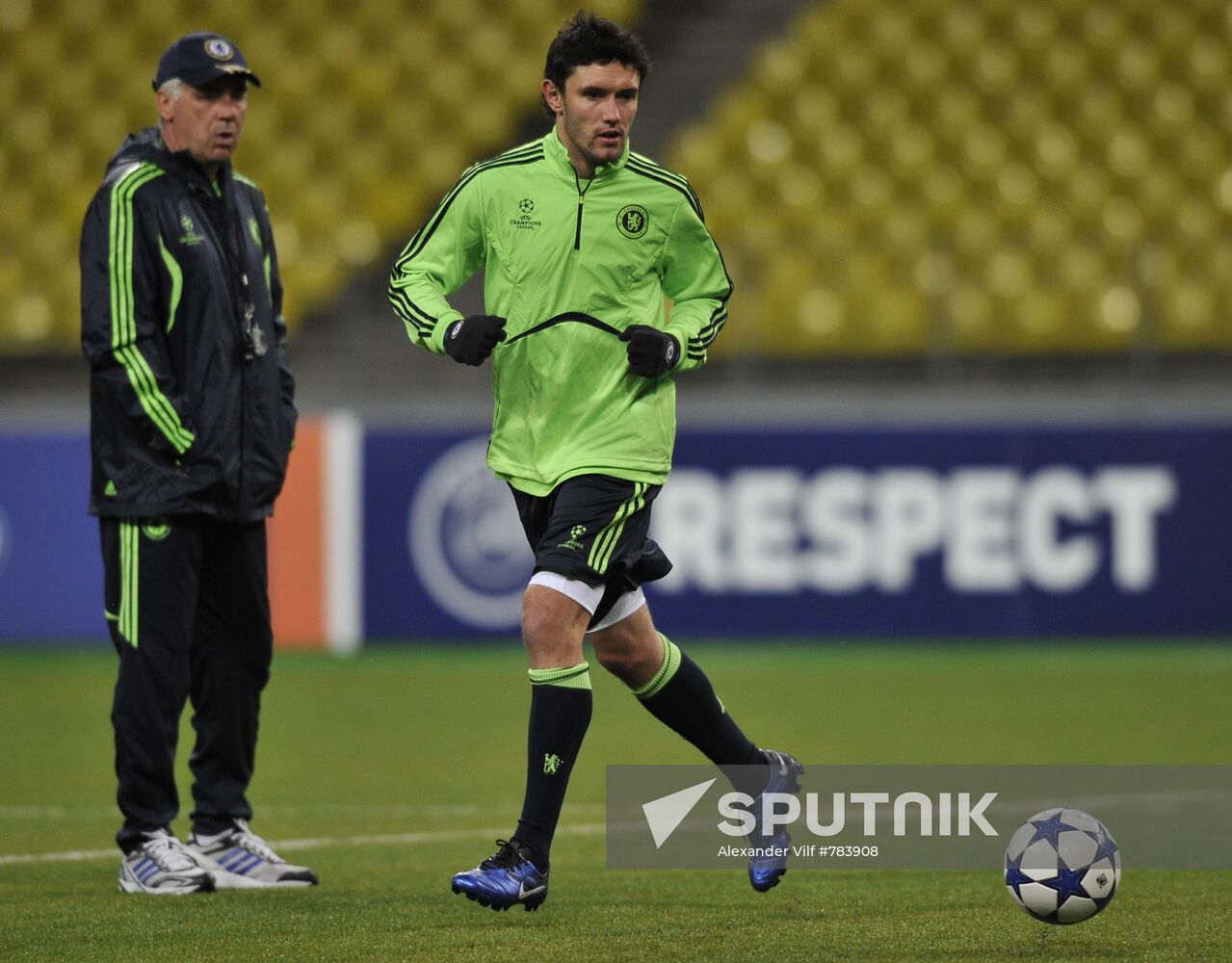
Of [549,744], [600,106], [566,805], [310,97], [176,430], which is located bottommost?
[566,805]

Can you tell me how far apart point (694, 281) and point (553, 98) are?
61cm

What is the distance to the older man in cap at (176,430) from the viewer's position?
5.23 m

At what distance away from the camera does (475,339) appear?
4.77 m

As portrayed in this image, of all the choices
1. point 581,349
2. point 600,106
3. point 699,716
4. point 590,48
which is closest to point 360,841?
point 699,716

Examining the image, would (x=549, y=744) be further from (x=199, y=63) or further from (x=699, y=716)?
(x=199, y=63)

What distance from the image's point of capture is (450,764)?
7.87m

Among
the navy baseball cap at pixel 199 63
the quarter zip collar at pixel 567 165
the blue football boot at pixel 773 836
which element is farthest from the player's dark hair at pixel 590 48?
the blue football boot at pixel 773 836

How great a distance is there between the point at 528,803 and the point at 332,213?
32.5 ft

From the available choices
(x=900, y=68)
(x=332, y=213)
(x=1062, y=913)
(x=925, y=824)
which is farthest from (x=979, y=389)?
(x=1062, y=913)

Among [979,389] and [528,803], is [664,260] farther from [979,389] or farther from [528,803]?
[979,389]

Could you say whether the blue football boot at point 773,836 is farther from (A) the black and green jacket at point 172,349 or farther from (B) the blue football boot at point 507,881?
(A) the black and green jacket at point 172,349

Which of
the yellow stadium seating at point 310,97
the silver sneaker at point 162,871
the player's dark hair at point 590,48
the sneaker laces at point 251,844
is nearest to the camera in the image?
the player's dark hair at point 590,48

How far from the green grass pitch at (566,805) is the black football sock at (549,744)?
0.71 feet

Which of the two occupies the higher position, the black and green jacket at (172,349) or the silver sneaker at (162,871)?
the black and green jacket at (172,349)
